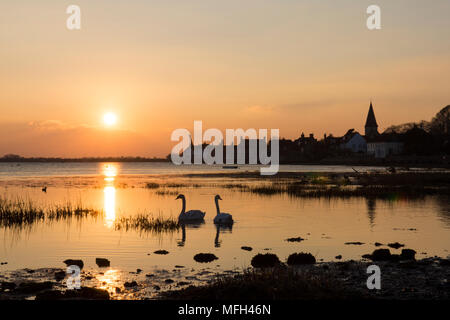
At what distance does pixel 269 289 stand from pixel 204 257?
7.77 metres

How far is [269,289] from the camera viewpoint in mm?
13320

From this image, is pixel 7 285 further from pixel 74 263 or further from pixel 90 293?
pixel 74 263

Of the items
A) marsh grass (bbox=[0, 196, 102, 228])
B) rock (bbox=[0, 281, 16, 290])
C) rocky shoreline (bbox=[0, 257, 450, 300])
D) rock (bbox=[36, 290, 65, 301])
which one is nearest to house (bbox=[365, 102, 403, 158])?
marsh grass (bbox=[0, 196, 102, 228])

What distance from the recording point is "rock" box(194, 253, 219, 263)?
67.7 feet

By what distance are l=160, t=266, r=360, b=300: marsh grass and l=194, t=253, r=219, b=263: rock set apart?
5.77m

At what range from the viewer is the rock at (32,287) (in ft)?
49.5

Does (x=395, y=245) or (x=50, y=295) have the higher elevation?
(x=50, y=295)

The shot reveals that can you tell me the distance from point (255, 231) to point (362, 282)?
1443 cm

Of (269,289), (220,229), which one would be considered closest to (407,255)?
(269,289)

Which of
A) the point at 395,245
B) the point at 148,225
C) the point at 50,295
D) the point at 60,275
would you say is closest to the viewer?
the point at 50,295

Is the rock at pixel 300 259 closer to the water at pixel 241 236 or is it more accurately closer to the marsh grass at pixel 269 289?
the water at pixel 241 236

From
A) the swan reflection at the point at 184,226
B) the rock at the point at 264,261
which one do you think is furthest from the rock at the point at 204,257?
the swan reflection at the point at 184,226

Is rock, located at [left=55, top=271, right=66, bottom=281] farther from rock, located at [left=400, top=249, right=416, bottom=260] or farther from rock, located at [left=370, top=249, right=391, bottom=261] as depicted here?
rock, located at [left=400, top=249, right=416, bottom=260]
